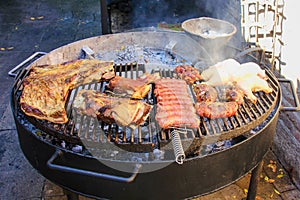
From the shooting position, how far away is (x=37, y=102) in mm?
2951

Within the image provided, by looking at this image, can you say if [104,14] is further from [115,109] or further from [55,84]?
[115,109]

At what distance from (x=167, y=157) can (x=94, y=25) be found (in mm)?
6217

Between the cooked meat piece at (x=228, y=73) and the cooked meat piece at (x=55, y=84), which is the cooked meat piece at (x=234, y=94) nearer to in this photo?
the cooked meat piece at (x=228, y=73)

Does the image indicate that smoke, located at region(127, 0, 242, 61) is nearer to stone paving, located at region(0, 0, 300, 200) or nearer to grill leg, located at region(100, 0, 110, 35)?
stone paving, located at region(0, 0, 300, 200)

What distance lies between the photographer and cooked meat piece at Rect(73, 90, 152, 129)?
2711 millimetres

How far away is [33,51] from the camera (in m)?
7.45

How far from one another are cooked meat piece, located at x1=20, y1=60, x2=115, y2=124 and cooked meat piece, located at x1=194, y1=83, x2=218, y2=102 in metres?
0.85

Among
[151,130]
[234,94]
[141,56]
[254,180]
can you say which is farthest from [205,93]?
[141,56]

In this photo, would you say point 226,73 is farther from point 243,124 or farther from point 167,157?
point 167,157

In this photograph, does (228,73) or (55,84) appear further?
(228,73)

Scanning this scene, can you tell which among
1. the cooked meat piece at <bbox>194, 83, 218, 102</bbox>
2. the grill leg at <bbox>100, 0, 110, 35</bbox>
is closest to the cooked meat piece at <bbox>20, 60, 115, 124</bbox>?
the cooked meat piece at <bbox>194, 83, 218, 102</bbox>

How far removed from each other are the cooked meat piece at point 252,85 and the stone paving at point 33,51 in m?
1.42

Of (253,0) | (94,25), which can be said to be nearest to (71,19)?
(94,25)

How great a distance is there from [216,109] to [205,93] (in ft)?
0.88
